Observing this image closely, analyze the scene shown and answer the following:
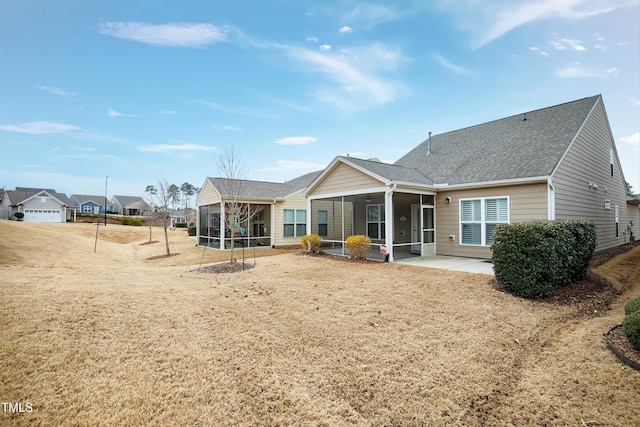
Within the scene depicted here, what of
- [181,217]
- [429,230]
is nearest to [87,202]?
[181,217]

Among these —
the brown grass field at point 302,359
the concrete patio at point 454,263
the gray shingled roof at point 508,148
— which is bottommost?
the brown grass field at point 302,359

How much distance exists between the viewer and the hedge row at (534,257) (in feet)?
20.9

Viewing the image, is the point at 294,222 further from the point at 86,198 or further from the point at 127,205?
the point at 86,198

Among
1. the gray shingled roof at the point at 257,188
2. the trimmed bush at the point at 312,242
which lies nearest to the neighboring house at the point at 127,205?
the gray shingled roof at the point at 257,188

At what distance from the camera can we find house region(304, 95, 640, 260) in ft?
33.4

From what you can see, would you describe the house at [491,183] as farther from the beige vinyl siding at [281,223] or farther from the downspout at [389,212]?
the beige vinyl siding at [281,223]

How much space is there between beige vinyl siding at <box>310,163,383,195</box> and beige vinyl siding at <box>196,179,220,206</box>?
270 inches

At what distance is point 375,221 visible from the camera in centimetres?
1592

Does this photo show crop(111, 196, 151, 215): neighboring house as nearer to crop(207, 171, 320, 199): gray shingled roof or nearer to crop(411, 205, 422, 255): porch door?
crop(207, 171, 320, 199): gray shingled roof

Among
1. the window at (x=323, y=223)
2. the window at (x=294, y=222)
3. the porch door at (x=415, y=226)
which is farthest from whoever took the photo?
the window at (x=323, y=223)

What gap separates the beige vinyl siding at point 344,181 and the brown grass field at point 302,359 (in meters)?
5.87

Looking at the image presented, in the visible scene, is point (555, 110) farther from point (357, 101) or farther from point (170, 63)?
point (170, 63)

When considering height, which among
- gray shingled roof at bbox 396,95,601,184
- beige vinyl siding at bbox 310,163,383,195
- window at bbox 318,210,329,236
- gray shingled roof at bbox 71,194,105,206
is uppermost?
gray shingled roof at bbox 71,194,105,206

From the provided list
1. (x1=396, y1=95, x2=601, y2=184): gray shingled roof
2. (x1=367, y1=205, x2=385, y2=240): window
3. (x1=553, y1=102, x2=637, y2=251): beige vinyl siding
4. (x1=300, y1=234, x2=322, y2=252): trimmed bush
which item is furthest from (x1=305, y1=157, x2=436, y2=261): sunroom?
(x1=553, y1=102, x2=637, y2=251): beige vinyl siding
